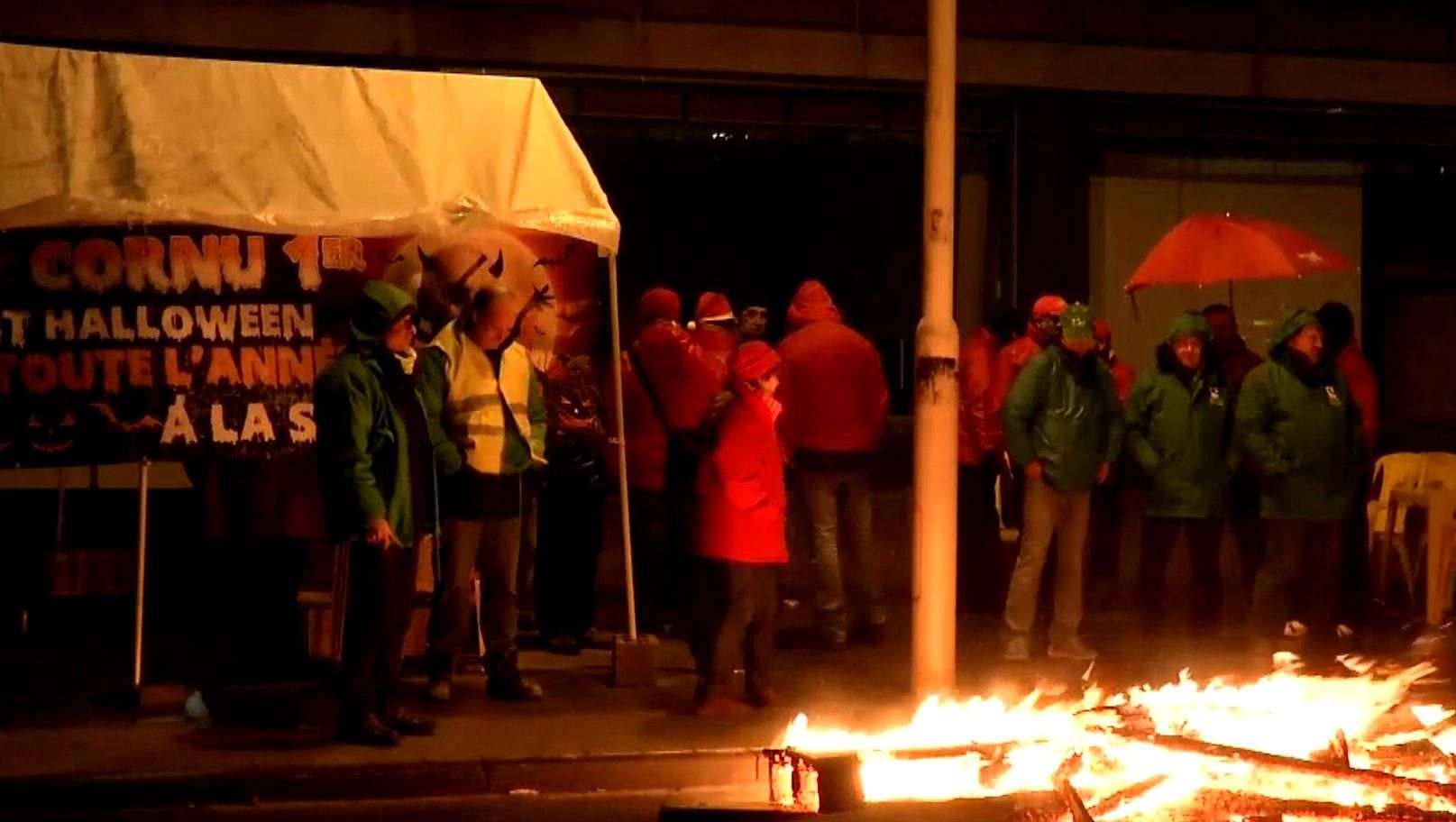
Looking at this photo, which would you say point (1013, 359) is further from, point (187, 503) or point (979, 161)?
point (187, 503)

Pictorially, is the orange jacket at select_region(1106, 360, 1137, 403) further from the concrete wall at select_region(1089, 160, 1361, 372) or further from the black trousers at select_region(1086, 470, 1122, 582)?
the concrete wall at select_region(1089, 160, 1361, 372)

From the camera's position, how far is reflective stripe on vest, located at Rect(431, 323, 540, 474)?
9023mm

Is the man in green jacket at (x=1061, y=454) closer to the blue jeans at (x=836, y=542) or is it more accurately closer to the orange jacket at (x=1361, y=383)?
the blue jeans at (x=836, y=542)

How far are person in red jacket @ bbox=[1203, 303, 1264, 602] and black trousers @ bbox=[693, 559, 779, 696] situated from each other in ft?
11.6

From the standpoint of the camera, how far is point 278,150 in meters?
8.86

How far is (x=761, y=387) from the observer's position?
29.3ft

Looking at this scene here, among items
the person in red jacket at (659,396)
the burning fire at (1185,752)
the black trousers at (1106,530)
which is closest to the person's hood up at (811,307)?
the person in red jacket at (659,396)

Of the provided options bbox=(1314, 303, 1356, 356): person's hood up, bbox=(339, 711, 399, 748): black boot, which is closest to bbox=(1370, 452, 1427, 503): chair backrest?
bbox=(1314, 303, 1356, 356): person's hood up

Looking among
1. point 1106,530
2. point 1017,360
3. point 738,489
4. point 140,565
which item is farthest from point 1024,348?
point 140,565

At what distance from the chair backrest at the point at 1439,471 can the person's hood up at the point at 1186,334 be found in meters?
1.81

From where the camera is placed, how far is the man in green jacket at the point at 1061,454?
10320 millimetres

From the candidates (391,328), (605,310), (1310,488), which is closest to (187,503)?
(605,310)

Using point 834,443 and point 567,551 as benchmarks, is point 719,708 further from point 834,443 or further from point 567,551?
point 834,443

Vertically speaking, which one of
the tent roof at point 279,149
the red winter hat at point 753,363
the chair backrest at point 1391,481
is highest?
the tent roof at point 279,149
